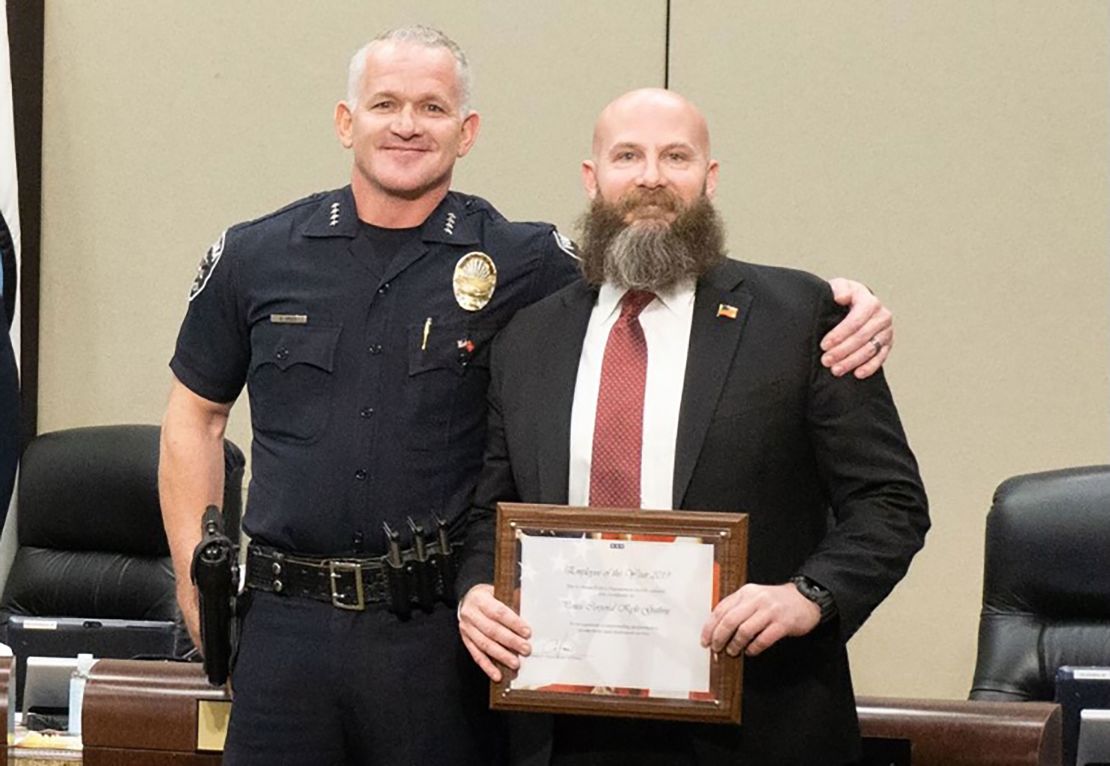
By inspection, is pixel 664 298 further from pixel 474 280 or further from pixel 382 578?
pixel 382 578

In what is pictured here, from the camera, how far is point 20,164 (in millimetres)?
4555

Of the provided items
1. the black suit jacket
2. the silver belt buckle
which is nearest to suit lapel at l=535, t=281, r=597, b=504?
the black suit jacket

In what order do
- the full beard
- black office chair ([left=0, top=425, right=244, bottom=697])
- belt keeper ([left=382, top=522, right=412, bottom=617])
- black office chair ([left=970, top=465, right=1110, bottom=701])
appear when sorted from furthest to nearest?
black office chair ([left=0, top=425, right=244, bottom=697]) < black office chair ([left=970, top=465, right=1110, bottom=701]) < belt keeper ([left=382, top=522, right=412, bottom=617]) < the full beard

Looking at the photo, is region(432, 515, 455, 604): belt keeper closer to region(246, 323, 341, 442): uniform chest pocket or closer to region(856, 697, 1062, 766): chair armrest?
region(246, 323, 341, 442): uniform chest pocket

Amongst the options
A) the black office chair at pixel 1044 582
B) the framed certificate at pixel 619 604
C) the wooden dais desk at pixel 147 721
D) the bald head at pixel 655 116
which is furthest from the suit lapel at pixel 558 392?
the black office chair at pixel 1044 582

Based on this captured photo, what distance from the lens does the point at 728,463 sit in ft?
6.92

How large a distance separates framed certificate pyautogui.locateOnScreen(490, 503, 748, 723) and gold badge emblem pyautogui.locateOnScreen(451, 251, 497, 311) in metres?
0.49

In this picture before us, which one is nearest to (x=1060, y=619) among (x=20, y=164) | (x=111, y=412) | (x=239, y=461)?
(x=239, y=461)

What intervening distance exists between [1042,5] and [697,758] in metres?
2.86

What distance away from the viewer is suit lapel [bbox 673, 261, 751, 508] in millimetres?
2107

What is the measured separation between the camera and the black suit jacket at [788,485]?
208 centimetres

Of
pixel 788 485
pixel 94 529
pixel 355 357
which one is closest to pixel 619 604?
pixel 788 485

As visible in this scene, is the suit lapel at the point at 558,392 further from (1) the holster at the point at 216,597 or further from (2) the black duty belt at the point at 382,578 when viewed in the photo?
(1) the holster at the point at 216,597

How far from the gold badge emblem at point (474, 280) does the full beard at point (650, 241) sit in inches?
8.5
